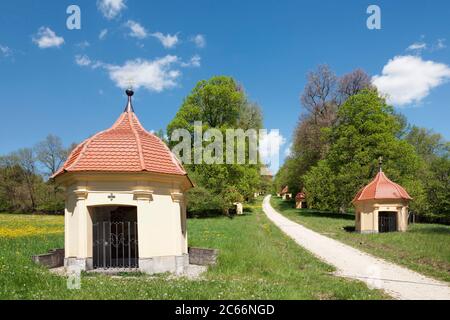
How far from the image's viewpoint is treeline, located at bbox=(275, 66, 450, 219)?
32281 millimetres

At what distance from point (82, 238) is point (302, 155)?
37.7 m

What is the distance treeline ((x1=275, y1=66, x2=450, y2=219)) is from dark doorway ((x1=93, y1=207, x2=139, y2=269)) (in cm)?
2245

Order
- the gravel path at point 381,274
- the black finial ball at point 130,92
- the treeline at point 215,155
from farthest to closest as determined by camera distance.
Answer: the treeline at point 215,155
the black finial ball at point 130,92
the gravel path at point 381,274

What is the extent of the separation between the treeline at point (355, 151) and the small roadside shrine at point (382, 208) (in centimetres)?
627

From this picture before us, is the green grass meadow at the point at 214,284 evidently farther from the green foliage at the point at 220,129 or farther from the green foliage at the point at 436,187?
the green foliage at the point at 436,187

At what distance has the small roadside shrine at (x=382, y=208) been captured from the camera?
25094 millimetres

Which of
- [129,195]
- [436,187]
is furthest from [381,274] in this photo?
[436,187]

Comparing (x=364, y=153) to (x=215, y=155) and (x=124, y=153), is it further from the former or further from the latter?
(x=124, y=153)

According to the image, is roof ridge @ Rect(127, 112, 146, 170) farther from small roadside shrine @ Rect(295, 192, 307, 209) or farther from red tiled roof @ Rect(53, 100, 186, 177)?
small roadside shrine @ Rect(295, 192, 307, 209)

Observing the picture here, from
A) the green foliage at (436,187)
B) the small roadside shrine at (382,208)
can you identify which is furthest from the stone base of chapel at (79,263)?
the green foliage at (436,187)
